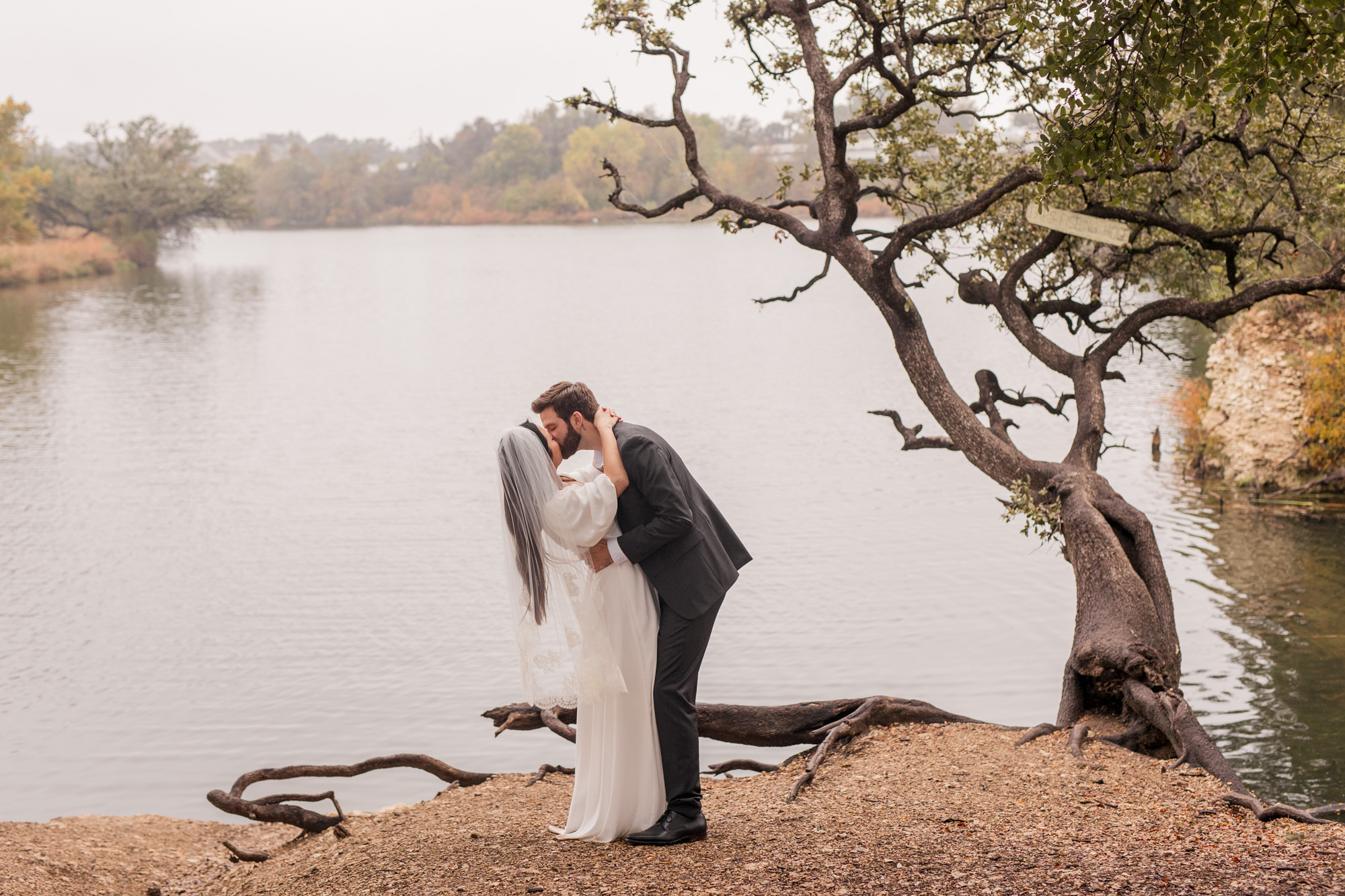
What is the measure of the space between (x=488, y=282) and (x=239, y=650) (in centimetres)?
5121

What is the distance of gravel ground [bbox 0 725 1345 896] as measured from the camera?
4.79 meters

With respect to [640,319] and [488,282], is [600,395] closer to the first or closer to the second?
[640,319]

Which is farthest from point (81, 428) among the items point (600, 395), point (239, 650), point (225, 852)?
point (225, 852)

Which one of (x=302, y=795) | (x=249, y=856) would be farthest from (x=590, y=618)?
(x=249, y=856)

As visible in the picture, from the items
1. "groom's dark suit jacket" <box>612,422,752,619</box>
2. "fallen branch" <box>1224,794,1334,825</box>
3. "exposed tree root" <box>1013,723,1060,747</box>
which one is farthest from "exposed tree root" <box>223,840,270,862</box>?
"fallen branch" <box>1224,794,1334,825</box>

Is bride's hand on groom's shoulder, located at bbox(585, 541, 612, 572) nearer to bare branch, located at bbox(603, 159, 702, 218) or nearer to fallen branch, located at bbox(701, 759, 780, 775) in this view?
fallen branch, located at bbox(701, 759, 780, 775)

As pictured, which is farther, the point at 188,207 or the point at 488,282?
the point at 188,207

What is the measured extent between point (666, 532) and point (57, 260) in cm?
6711

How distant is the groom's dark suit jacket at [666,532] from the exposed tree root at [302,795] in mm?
2474

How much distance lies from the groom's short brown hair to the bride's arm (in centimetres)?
8

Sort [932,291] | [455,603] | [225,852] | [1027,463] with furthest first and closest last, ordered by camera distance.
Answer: [932,291], [455,603], [1027,463], [225,852]

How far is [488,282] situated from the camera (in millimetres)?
63594

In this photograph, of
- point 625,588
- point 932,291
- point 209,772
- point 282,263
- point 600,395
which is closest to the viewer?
point 625,588

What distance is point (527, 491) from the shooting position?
17.5ft
